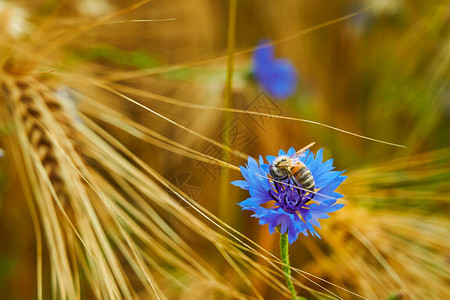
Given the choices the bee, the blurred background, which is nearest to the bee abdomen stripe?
the bee

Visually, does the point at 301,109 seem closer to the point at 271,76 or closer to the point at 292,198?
the point at 271,76

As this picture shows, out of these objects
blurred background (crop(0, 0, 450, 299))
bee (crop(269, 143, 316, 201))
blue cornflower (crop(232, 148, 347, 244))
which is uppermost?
blurred background (crop(0, 0, 450, 299))

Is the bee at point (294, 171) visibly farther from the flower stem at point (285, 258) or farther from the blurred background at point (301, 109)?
the blurred background at point (301, 109)

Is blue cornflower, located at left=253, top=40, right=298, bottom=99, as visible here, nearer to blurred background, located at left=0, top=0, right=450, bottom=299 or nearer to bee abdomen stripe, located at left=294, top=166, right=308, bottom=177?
blurred background, located at left=0, top=0, right=450, bottom=299

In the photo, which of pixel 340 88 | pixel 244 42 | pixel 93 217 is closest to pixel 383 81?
pixel 340 88

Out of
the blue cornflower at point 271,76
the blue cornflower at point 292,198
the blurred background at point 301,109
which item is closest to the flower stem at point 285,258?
the blue cornflower at point 292,198

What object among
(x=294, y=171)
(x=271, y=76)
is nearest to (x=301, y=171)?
(x=294, y=171)
